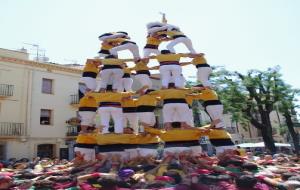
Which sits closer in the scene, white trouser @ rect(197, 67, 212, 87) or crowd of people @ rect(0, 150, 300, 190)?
crowd of people @ rect(0, 150, 300, 190)

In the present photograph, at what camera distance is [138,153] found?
10.5 meters

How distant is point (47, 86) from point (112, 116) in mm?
22218

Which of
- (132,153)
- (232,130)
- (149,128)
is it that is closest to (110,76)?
(149,128)

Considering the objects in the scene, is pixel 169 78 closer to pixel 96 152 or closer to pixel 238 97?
pixel 96 152

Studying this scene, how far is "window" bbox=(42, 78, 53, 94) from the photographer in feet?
102

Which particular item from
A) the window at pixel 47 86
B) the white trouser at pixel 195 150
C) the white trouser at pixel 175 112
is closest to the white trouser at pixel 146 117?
the white trouser at pixel 175 112

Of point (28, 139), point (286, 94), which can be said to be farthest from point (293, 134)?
point (28, 139)

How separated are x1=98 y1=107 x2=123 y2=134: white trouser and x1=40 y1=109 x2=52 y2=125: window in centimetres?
2097

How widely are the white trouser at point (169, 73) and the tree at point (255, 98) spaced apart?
17846 mm

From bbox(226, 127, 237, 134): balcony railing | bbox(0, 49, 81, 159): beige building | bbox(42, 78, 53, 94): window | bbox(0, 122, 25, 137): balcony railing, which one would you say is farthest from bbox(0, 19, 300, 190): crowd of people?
bbox(226, 127, 237, 134): balcony railing

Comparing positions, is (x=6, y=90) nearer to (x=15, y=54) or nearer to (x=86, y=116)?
(x=15, y=54)

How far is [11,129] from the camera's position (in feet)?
90.3

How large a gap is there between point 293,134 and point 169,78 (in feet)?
76.2

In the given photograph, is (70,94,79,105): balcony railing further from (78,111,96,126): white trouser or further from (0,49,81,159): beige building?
(78,111,96,126): white trouser
